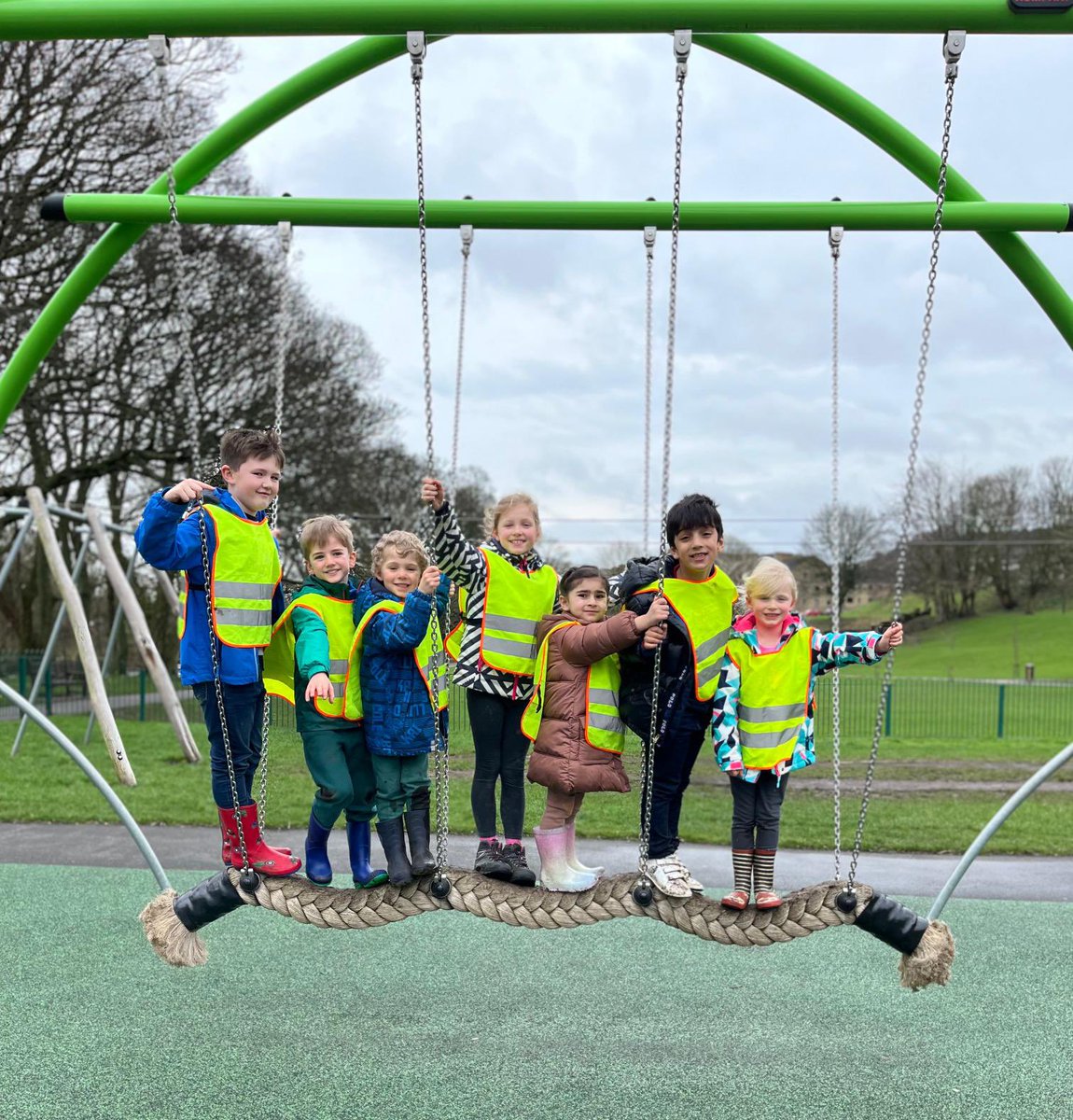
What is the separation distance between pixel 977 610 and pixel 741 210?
1374 inches

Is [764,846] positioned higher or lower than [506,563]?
lower

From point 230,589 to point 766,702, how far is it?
185 cm

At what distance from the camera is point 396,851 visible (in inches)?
152

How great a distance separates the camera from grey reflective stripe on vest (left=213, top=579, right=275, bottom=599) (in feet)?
12.3

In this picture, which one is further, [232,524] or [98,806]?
[98,806]

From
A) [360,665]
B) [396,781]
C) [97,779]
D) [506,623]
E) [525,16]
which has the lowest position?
[97,779]

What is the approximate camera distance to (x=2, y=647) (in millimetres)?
26906

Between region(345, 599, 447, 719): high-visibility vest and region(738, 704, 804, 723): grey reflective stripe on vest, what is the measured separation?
1.06 m

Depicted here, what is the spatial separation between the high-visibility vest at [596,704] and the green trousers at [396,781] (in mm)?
408

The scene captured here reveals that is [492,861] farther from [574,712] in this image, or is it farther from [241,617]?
[241,617]

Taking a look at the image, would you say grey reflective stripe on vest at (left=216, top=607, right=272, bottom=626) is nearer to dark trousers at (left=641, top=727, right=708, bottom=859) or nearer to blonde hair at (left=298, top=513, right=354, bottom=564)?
blonde hair at (left=298, top=513, right=354, bottom=564)

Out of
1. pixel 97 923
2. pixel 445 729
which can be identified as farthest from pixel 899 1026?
pixel 97 923

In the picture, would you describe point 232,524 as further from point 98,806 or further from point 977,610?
point 977,610

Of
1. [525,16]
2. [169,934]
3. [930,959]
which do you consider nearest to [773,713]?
[930,959]
